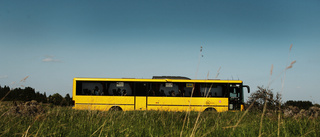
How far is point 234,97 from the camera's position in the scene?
1695 centimetres

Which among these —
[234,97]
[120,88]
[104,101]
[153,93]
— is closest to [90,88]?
[104,101]

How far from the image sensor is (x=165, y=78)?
57.8 feet

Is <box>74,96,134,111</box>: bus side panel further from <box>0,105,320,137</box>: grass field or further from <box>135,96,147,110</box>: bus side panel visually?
<box>0,105,320,137</box>: grass field

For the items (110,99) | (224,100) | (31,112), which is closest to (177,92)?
(224,100)

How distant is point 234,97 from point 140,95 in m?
5.59

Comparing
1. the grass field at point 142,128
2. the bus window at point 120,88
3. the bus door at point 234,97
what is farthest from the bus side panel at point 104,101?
the grass field at point 142,128

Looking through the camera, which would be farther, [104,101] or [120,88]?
[120,88]

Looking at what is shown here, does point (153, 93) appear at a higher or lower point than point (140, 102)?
higher

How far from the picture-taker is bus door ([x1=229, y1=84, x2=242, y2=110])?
1688 cm

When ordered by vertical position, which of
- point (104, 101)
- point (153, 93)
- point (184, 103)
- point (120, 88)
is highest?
point (120, 88)

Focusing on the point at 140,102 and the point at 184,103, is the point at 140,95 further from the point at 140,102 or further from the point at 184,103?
the point at 184,103

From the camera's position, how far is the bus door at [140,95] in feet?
56.1

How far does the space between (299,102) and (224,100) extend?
1026 centimetres

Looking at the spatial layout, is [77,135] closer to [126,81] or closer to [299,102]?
[126,81]
